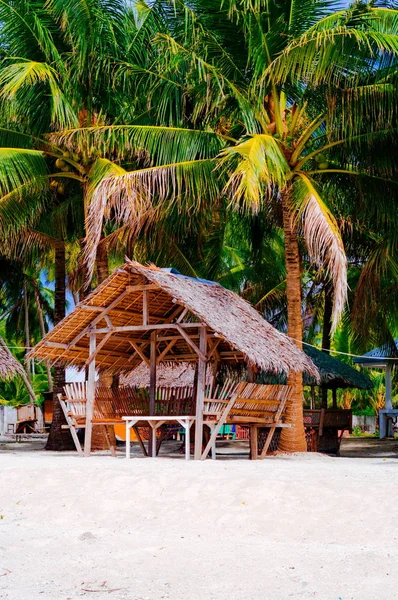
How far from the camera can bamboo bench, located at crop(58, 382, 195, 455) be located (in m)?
15.5

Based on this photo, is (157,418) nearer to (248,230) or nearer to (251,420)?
(251,420)

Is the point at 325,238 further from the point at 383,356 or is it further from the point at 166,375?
the point at 383,356

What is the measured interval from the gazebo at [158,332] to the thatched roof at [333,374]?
3625mm

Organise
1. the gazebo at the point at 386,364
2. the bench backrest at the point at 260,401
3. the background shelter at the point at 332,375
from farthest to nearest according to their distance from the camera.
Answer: the gazebo at the point at 386,364, the background shelter at the point at 332,375, the bench backrest at the point at 260,401

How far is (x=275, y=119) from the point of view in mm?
16828

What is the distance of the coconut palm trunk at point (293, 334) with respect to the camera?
55.6ft

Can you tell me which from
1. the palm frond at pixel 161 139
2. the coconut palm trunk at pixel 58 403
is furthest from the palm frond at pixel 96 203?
the coconut palm trunk at pixel 58 403

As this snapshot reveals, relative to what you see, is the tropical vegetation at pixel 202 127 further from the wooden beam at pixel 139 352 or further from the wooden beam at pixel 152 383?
the wooden beam at pixel 152 383

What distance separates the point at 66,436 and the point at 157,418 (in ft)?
18.8

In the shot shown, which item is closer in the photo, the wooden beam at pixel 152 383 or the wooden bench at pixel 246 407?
the wooden bench at pixel 246 407

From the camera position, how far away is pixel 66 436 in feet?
64.2

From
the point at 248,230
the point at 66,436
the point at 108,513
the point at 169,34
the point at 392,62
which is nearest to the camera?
the point at 108,513

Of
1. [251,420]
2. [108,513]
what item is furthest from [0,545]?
[251,420]

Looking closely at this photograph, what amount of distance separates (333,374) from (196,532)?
10924 millimetres
